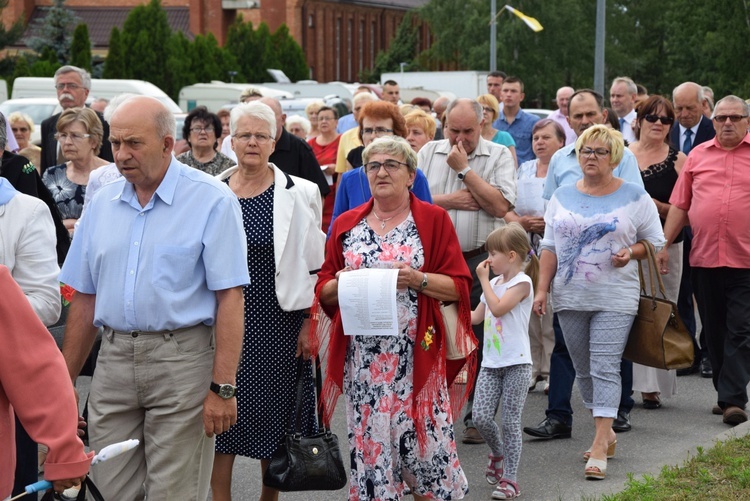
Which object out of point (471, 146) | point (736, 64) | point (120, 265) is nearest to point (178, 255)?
point (120, 265)

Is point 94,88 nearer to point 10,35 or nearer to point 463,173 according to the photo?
point 10,35

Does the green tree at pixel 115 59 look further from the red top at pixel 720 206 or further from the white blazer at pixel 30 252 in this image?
the white blazer at pixel 30 252

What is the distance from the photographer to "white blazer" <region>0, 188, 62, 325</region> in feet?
17.0

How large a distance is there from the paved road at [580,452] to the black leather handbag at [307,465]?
3.15ft

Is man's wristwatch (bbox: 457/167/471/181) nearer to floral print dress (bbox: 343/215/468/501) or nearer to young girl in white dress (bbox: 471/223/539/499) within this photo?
young girl in white dress (bbox: 471/223/539/499)

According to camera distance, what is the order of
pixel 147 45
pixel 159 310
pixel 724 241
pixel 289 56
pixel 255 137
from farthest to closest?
1. pixel 289 56
2. pixel 147 45
3. pixel 724 241
4. pixel 255 137
5. pixel 159 310

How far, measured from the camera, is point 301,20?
283ft

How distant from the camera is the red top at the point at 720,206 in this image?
28.9 feet

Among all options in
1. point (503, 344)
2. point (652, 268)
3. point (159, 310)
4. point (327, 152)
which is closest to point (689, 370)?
point (652, 268)

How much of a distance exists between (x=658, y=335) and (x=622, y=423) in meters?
1.21

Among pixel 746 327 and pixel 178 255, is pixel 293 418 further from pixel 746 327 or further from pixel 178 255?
pixel 746 327

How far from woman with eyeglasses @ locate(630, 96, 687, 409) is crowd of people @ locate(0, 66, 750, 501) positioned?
17 millimetres

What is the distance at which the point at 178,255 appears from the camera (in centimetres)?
498

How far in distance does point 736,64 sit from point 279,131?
32.6 m
